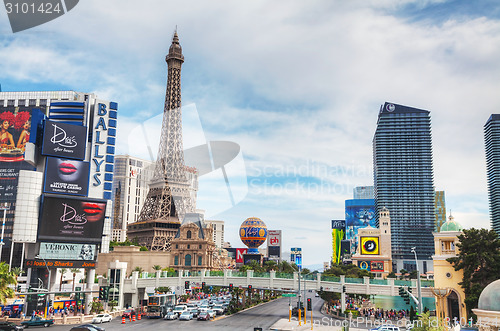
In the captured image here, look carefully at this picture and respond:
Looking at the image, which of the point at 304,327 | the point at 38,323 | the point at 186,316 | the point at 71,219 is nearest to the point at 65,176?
the point at 71,219

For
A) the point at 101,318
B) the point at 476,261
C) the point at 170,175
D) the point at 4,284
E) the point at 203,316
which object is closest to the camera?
the point at 4,284

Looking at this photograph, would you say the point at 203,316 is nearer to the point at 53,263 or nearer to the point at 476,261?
the point at 53,263

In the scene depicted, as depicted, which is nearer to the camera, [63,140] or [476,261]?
[476,261]

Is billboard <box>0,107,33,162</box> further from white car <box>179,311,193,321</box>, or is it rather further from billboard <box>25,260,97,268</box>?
white car <box>179,311,193,321</box>

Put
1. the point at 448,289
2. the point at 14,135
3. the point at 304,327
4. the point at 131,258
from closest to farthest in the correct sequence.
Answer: the point at 448,289 → the point at 304,327 → the point at 131,258 → the point at 14,135

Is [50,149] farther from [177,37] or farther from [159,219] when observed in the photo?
[177,37]

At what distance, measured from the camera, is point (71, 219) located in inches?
2707

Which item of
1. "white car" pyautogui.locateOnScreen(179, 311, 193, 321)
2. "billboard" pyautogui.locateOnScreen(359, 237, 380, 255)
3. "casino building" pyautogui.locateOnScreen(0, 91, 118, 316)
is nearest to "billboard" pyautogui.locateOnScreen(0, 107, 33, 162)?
"casino building" pyautogui.locateOnScreen(0, 91, 118, 316)

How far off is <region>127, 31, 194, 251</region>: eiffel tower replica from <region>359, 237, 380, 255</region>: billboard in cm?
6608

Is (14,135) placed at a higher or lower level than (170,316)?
higher

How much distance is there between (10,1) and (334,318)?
58.4 m

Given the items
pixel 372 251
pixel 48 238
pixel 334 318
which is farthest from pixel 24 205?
pixel 372 251

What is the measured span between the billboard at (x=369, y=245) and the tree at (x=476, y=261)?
12514 cm

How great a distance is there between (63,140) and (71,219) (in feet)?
42.3
